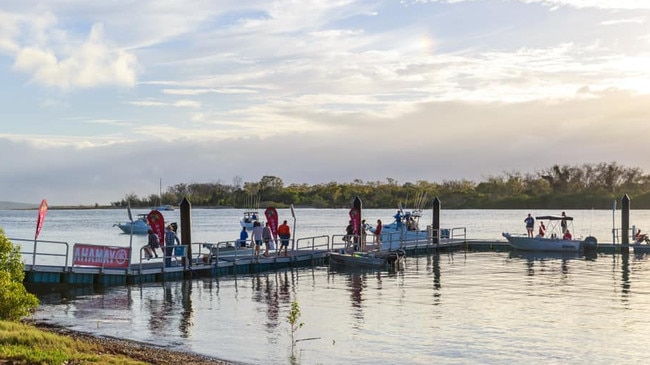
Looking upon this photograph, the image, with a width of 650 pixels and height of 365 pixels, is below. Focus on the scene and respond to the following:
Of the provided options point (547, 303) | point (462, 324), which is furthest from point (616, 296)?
point (462, 324)

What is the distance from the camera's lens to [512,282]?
117 feet

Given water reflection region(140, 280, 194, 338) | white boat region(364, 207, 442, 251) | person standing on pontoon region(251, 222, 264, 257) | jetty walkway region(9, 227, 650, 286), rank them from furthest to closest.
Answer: white boat region(364, 207, 442, 251)
person standing on pontoon region(251, 222, 264, 257)
jetty walkway region(9, 227, 650, 286)
water reflection region(140, 280, 194, 338)

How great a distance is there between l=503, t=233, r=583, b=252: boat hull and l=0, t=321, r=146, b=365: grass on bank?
42.1 metres

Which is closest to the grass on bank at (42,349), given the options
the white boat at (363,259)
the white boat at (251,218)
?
the white boat at (363,259)

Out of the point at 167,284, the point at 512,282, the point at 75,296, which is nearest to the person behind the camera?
the point at 75,296

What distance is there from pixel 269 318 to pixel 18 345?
11071mm

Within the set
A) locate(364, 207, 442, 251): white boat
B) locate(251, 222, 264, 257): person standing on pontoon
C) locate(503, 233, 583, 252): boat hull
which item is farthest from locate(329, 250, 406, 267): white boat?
locate(503, 233, 583, 252): boat hull

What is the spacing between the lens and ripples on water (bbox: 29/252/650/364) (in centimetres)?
1956

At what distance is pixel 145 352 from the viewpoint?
1770 centimetres

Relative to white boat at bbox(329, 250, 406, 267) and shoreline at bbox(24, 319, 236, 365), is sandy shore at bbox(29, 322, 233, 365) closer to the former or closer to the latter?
shoreline at bbox(24, 319, 236, 365)

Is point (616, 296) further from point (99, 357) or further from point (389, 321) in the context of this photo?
point (99, 357)

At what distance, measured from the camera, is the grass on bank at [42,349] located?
13.1m

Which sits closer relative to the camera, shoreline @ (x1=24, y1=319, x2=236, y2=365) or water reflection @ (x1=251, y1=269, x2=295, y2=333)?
shoreline @ (x1=24, y1=319, x2=236, y2=365)

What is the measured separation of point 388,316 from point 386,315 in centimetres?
27
